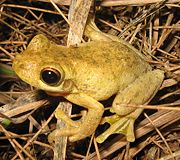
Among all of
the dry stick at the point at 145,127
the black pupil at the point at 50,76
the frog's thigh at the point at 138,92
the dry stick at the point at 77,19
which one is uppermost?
the dry stick at the point at 77,19

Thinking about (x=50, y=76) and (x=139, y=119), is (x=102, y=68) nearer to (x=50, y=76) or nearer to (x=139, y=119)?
(x=50, y=76)

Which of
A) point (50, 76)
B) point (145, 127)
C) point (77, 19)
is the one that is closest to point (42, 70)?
point (50, 76)

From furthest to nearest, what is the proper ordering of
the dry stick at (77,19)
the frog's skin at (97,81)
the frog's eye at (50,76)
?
the dry stick at (77,19)
the frog's skin at (97,81)
the frog's eye at (50,76)

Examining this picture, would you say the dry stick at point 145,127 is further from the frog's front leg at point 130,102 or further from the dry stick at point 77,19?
the dry stick at point 77,19

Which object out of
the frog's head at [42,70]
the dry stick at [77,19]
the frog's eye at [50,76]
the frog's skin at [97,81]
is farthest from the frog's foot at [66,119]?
the dry stick at [77,19]

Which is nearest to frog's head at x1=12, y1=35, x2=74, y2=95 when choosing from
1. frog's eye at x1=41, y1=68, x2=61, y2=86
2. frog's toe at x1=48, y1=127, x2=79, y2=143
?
frog's eye at x1=41, y1=68, x2=61, y2=86

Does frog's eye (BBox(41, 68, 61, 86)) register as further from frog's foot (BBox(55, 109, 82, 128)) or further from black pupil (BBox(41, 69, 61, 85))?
frog's foot (BBox(55, 109, 82, 128))
